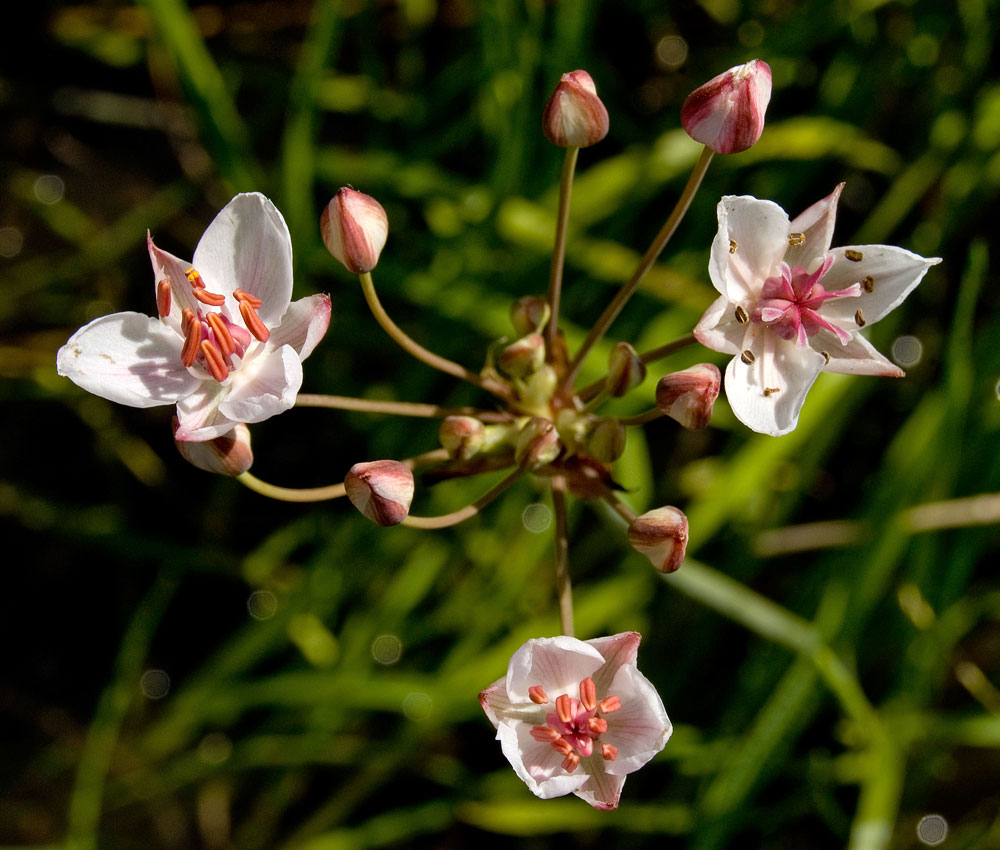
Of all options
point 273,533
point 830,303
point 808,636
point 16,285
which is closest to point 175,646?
point 273,533

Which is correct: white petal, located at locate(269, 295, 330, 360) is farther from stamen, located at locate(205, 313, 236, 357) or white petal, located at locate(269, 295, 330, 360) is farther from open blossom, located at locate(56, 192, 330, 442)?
stamen, located at locate(205, 313, 236, 357)

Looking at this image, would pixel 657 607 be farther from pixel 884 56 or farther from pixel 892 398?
pixel 884 56

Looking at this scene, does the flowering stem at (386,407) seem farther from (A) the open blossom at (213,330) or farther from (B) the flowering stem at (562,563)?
(B) the flowering stem at (562,563)

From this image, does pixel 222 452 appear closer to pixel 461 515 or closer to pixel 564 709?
pixel 461 515

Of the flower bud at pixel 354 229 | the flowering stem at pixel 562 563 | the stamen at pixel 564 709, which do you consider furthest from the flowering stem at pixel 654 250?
the stamen at pixel 564 709

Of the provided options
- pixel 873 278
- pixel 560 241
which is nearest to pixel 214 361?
pixel 560 241

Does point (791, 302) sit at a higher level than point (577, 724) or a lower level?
higher
